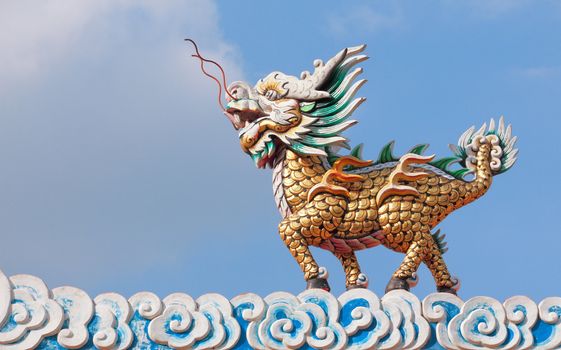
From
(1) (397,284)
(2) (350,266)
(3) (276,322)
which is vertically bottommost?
(3) (276,322)

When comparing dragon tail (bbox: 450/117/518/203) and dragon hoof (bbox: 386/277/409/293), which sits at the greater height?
dragon tail (bbox: 450/117/518/203)

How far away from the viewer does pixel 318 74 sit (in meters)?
17.6

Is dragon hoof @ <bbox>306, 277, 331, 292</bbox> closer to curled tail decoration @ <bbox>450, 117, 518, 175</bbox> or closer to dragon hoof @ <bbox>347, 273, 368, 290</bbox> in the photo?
dragon hoof @ <bbox>347, 273, 368, 290</bbox>

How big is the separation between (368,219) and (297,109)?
4.02 feet

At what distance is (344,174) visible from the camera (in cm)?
1714

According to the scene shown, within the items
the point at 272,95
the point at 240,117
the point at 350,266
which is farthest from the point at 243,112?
the point at 350,266

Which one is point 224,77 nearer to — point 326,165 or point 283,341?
point 326,165

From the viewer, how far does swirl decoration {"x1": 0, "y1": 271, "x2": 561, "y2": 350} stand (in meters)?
15.9

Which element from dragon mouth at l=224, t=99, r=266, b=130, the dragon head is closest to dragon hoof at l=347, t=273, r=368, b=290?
the dragon head

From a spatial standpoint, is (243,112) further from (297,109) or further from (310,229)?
(310,229)

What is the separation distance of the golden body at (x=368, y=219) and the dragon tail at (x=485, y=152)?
1.12 ft

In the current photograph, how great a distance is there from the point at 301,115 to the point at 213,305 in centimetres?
221

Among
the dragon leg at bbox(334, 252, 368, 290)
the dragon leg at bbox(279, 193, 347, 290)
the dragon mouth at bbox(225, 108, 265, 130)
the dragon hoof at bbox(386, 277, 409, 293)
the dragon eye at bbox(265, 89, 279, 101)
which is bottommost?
the dragon hoof at bbox(386, 277, 409, 293)

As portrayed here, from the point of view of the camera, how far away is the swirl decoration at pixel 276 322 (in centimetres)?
1593
